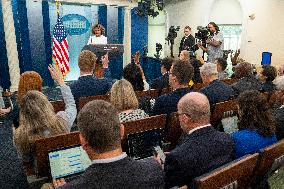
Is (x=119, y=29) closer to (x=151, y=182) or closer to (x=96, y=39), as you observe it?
(x=96, y=39)

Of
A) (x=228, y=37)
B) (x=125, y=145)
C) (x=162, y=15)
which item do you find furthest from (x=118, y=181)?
(x=162, y=15)

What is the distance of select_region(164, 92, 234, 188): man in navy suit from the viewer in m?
1.70

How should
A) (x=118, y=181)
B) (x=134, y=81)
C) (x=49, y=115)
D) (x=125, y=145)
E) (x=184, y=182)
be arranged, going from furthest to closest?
(x=134, y=81) < (x=125, y=145) < (x=49, y=115) < (x=184, y=182) < (x=118, y=181)

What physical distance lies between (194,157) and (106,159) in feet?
2.06

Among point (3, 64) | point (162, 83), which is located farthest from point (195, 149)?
point (3, 64)

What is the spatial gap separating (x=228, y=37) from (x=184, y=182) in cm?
885

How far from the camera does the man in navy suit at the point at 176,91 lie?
9.82 feet

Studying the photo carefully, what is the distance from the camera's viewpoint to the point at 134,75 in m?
3.89

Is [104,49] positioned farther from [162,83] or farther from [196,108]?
[196,108]

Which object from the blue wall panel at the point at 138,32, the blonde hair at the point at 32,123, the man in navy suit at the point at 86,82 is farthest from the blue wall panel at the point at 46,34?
the blonde hair at the point at 32,123

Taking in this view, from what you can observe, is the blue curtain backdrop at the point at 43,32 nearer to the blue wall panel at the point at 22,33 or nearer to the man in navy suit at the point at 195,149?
the blue wall panel at the point at 22,33

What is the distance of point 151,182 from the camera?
53.7 inches

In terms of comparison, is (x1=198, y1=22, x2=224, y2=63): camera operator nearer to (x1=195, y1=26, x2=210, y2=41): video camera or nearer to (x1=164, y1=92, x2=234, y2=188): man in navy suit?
(x1=195, y1=26, x2=210, y2=41): video camera

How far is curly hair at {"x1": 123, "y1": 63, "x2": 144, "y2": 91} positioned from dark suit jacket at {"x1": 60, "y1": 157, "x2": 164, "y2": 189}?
2.57 metres
